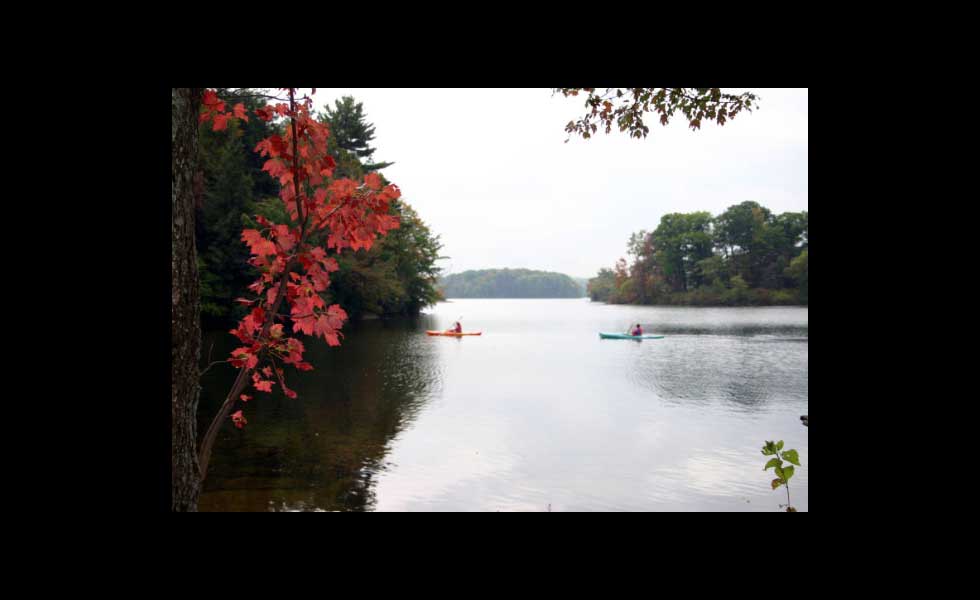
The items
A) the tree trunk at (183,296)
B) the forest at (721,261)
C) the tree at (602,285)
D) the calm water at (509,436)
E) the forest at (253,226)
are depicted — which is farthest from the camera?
the tree at (602,285)

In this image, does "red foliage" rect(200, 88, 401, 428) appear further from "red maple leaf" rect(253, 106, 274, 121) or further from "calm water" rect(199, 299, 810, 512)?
"calm water" rect(199, 299, 810, 512)

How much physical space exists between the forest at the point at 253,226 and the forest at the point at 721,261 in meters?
51.4

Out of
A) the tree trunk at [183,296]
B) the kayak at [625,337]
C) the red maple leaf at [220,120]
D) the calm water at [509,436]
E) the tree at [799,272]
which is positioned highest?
the tree at [799,272]

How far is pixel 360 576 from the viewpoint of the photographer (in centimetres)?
132

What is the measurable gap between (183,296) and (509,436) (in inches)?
406

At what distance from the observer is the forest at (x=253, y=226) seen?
27859 mm

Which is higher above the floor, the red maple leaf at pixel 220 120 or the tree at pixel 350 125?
the tree at pixel 350 125

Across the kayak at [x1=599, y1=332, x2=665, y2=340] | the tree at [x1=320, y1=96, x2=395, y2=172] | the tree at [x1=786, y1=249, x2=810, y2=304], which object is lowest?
the kayak at [x1=599, y1=332, x2=665, y2=340]

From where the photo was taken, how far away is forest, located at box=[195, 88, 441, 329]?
2786 centimetres

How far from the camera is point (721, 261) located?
8694cm

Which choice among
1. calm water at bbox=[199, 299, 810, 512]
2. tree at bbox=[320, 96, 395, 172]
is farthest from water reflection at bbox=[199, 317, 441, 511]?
tree at bbox=[320, 96, 395, 172]

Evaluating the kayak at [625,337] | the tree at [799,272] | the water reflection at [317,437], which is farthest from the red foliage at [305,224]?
the tree at [799,272]

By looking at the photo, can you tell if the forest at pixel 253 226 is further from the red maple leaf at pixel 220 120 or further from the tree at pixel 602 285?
the tree at pixel 602 285

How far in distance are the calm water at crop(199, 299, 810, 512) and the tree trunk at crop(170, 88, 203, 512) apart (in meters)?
3.27
